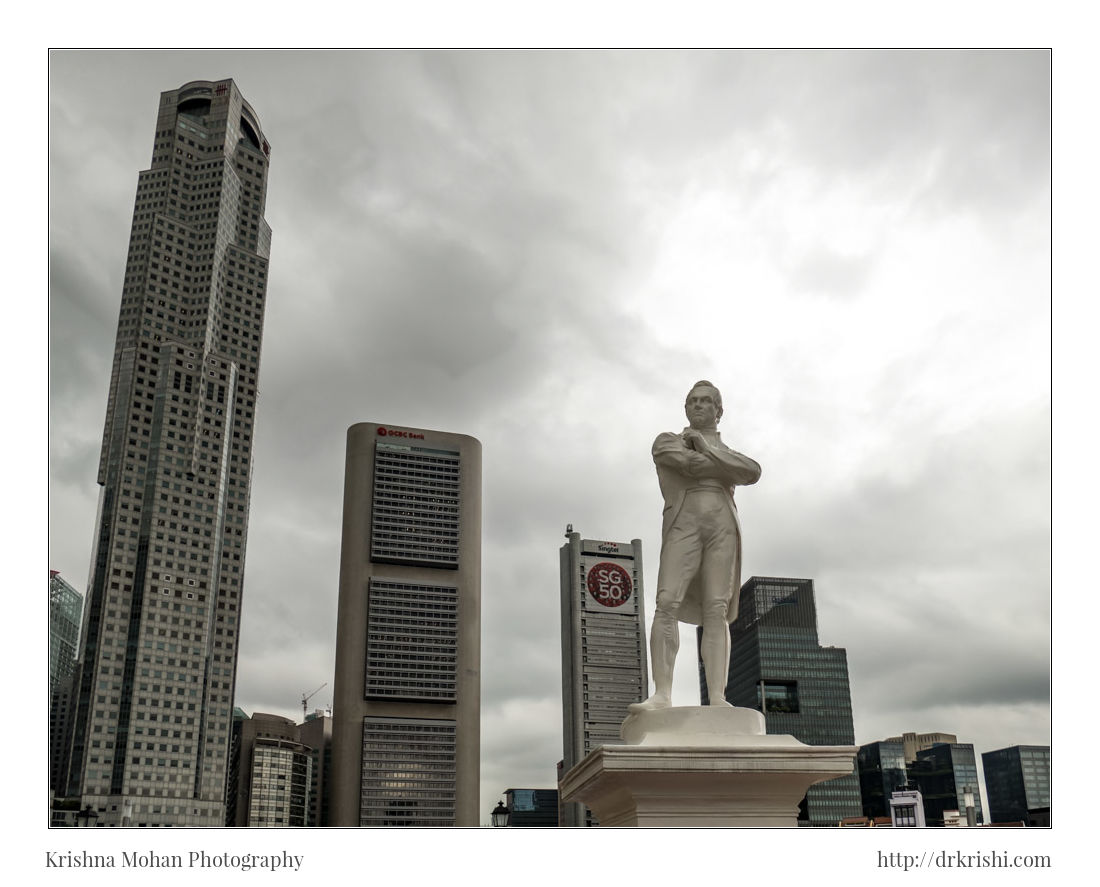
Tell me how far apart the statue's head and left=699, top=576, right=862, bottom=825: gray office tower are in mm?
137122

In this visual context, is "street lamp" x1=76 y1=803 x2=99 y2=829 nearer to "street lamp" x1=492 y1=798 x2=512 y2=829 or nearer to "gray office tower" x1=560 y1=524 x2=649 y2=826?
"gray office tower" x1=560 y1=524 x2=649 y2=826

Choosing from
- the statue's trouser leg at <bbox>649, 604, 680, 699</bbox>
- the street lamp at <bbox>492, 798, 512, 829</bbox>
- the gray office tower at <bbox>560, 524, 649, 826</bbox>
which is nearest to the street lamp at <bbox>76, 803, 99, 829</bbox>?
the gray office tower at <bbox>560, 524, 649, 826</bbox>

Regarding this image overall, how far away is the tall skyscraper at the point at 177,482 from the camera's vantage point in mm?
99812

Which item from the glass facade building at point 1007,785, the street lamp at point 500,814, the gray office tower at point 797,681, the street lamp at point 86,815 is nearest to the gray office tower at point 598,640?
the gray office tower at point 797,681

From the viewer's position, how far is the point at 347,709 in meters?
114

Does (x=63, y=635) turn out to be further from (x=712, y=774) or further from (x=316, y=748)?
(x=712, y=774)

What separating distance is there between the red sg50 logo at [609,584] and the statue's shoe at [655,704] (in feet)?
491

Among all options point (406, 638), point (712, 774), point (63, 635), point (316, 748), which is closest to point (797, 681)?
point (406, 638)

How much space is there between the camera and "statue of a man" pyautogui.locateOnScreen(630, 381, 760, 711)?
7.80 metres

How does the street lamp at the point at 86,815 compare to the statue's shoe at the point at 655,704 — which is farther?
the street lamp at the point at 86,815

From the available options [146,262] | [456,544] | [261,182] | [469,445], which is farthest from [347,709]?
[261,182]

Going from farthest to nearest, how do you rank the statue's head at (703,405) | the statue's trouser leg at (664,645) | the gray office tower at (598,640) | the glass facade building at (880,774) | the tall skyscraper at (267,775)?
the gray office tower at (598,640)
the tall skyscraper at (267,775)
the glass facade building at (880,774)
the statue's head at (703,405)
the statue's trouser leg at (664,645)

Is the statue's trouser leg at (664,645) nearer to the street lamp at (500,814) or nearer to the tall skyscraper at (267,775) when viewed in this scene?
the street lamp at (500,814)

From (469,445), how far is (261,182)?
2164 inches
